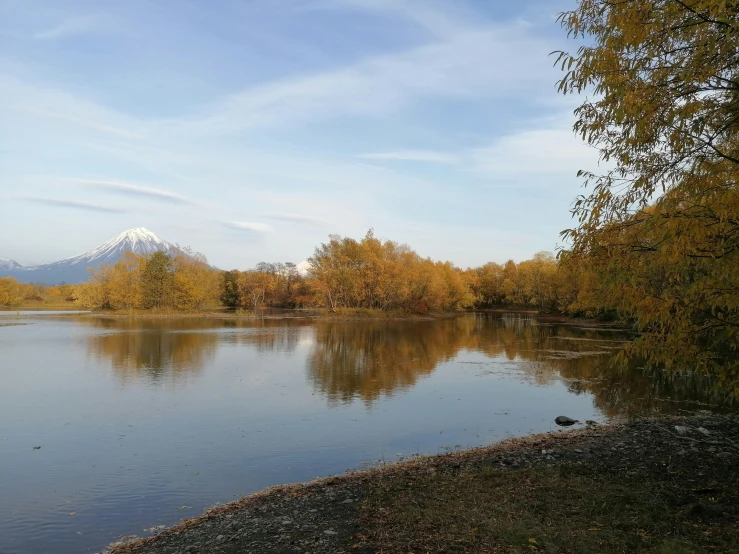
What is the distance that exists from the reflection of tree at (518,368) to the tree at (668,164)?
4148 millimetres

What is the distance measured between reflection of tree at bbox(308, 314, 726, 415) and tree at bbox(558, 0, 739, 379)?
13.6ft

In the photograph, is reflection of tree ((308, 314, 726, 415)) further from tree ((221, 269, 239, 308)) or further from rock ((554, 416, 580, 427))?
tree ((221, 269, 239, 308))

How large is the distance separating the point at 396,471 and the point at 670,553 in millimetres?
6105

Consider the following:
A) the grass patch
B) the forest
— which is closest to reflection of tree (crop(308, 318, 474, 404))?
the grass patch

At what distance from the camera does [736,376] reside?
7.79 m

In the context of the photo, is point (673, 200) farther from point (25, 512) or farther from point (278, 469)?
point (25, 512)

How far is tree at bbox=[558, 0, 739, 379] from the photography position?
6.00m

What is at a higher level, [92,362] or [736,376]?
[736,376]

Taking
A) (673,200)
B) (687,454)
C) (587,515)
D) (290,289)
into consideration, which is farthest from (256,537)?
(290,289)

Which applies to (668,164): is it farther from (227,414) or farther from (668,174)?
(227,414)

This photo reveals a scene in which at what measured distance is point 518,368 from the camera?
28562mm

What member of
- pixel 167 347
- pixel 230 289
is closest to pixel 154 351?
pixel 167 347

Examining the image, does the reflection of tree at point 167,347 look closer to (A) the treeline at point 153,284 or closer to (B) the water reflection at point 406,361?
(B) the water reflection at point 406,361

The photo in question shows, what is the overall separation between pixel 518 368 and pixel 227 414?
18034 millimetres
